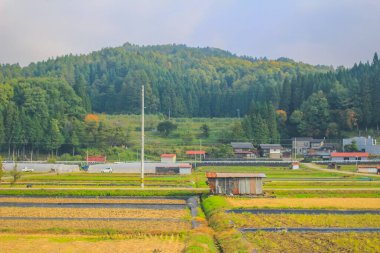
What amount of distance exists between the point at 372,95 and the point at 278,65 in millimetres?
85688

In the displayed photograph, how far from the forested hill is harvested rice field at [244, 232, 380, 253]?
7570 cm

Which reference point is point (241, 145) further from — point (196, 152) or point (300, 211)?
point (300, 211)

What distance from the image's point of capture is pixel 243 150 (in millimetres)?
76562

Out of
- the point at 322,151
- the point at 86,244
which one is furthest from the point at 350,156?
the point at 86,244

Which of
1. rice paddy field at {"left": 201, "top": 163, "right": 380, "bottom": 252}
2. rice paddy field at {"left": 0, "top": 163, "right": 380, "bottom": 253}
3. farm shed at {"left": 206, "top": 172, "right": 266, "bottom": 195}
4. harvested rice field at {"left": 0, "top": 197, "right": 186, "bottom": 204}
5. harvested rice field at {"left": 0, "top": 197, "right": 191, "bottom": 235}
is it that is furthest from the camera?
farm shed at {"left": 206, "top": 172, "right": 266, "bottom": 195}

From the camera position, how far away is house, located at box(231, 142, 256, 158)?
7556cm

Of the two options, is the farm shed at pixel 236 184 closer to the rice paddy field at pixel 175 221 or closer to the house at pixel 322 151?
the rice paddy field at pixel 175 221

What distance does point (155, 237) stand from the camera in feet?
67.7

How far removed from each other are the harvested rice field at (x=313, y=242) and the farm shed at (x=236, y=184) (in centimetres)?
1538

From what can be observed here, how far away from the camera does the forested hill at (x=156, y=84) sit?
111 meters

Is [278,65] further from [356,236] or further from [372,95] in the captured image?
[356,236]

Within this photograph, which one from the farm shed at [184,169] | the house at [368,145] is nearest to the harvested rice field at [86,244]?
the farm shed at [184,169]

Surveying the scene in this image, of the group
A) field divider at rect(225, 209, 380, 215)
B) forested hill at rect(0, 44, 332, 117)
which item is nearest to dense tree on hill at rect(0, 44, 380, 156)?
forested hill at rect(0, 44, 332, 117)

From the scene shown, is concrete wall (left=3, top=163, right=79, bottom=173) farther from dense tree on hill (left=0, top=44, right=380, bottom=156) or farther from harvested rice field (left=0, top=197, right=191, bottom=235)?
harvested rice field (left=0, top=197, right=191, bottom=235)
